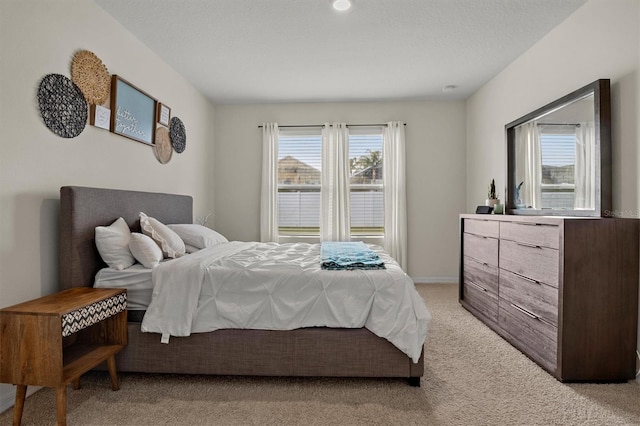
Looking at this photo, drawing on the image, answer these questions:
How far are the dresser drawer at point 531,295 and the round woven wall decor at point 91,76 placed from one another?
3.47m

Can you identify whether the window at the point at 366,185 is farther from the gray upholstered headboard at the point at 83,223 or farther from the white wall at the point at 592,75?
the gray upholstered headboard at the point at 83,223

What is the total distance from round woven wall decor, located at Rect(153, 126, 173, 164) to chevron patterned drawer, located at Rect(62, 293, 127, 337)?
5.80 ft

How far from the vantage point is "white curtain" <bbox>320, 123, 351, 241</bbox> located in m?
4.72

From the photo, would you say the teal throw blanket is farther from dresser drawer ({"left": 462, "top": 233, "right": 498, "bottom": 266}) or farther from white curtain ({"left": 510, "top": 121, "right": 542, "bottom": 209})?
white curtain ({"left": 510, "top": 121, "right": 542, "bottom": 209})

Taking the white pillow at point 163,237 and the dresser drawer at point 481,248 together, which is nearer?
the white pillow at point 163,237

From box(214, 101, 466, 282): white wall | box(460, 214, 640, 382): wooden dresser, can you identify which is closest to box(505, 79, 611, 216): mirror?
box(460, 214, 640, 382): wooden dresser

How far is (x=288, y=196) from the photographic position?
193 inches

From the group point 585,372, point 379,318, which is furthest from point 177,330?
point 585,372

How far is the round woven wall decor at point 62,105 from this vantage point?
6.76 ft

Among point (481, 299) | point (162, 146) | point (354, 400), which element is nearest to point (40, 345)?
point (354, 400)

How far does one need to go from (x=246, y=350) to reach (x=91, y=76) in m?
2.22

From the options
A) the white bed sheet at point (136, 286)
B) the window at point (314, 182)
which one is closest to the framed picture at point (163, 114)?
the window at point (314, 182)

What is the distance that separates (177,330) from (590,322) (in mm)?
2565

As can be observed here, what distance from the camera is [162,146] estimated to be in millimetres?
3457
